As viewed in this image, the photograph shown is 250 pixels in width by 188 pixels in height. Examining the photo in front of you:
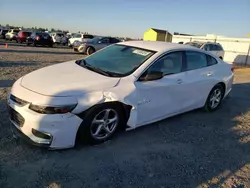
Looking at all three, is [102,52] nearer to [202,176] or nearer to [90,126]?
[90,126]

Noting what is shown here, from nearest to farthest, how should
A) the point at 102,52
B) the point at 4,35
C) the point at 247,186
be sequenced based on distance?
1. the point at 247,186
2. the point at 102,52
3. the point at 4,35

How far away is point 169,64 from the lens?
4320 millimetres

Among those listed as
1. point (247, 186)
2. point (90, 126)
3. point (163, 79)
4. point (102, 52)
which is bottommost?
point (247, 186)

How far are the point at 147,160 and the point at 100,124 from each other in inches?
32.6

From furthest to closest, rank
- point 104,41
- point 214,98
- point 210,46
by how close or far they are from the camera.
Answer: point 104,41 < point 210,46 < point 214,98

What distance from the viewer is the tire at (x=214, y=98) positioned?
5.43m

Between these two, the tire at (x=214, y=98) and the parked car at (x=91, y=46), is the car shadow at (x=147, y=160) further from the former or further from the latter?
the parked car at (x=91, y=46)

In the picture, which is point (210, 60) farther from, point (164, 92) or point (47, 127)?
point (47, 127)

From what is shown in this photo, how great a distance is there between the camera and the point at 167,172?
10.2 ft

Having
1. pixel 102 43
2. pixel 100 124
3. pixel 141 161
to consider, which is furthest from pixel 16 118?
pixel 102 43

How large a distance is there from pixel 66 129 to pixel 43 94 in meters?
0.53

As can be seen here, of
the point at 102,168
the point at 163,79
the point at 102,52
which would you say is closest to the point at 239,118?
the point at 163,79

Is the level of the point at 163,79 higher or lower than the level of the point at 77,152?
higher

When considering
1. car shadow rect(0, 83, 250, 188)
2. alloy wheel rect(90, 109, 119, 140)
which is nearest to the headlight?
alloy wheel rect(90, 109, 119, 140)
